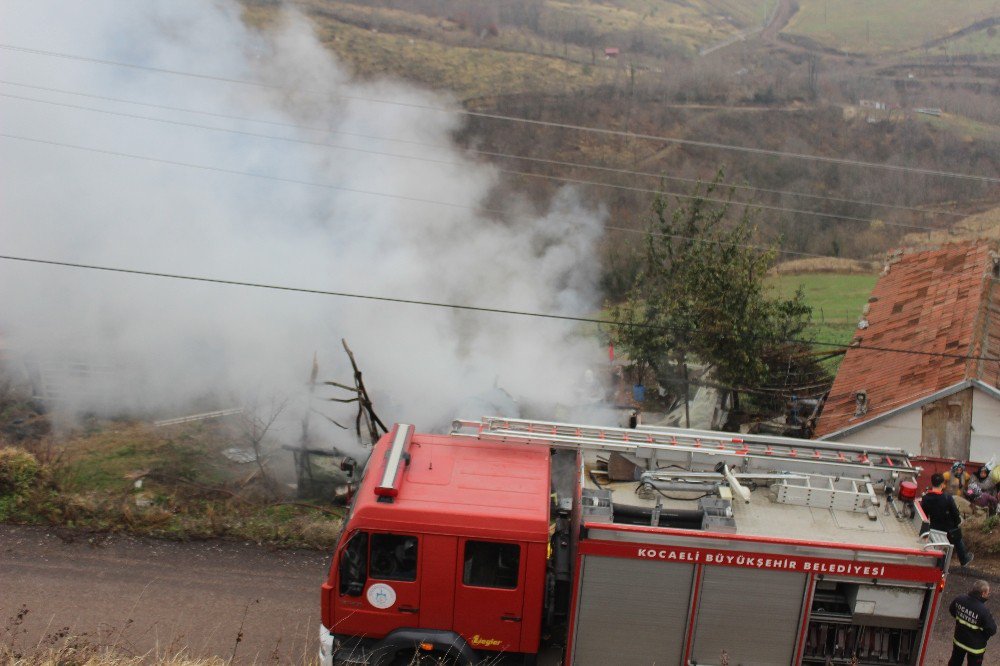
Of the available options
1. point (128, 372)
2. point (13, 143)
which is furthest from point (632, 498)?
point (13, 143)

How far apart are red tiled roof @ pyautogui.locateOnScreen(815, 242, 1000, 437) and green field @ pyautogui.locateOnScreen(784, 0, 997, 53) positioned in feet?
160

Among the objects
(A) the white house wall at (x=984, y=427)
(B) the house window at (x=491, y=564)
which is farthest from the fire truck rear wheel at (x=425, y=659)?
(A) the white house wall at (x=984, y=427)

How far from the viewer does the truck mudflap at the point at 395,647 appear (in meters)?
6.81

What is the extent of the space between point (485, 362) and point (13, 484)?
272 inches

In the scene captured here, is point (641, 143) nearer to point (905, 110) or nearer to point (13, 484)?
point (905, 110)

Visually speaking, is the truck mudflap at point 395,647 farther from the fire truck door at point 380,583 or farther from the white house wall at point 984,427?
the white house wall at point 984,427

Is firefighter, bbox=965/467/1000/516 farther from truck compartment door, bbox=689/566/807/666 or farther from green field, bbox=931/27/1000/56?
green field, bbox=931/27/1000/56

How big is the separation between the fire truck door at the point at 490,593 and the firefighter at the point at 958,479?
7.41 m

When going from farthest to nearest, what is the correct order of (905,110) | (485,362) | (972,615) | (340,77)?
(905,110)
(340,77)
(485,362)
(972,615)

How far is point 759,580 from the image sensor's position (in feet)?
21.9

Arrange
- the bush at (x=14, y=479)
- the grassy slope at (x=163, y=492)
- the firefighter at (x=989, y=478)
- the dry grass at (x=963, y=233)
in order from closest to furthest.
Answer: the grassy slope at (x=163, y=492)
the bush at (x=14, y=479)
the firefighter at (x=989, y=478)
the dry grass at (x=963, y=233)

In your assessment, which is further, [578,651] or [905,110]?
[905,110]

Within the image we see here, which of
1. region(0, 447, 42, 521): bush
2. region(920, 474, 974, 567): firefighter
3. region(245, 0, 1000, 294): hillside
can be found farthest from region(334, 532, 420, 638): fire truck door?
region(245, 0, 1000, 294): hillside

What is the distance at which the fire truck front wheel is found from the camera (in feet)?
22.3
